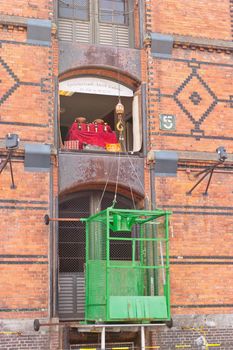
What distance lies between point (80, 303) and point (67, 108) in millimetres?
7005

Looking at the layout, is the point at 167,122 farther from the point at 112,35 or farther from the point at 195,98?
the point at 112,35

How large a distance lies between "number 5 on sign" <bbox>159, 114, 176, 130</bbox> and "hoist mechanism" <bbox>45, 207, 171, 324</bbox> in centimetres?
252

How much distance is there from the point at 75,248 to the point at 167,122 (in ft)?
12.9

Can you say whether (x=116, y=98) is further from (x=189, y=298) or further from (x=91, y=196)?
(x=189, y=298)

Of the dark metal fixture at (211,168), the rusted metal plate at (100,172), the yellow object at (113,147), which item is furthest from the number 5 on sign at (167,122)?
the dark metal fixture at (211,168)

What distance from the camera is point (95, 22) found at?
16797mm

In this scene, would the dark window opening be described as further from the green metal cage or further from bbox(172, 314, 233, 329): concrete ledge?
bbox(172, 314, 233, 329): concrete ledge

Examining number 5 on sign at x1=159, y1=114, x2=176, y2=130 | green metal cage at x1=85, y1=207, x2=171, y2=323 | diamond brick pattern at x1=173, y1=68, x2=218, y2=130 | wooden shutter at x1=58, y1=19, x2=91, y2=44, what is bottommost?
green metal cage at x1=85, y1=207, x2=171, y2=323

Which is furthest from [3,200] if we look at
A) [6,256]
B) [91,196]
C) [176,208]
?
[176,208]

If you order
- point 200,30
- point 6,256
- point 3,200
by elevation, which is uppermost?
point 200,30

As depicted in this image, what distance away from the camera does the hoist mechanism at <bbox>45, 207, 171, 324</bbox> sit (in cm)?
1273

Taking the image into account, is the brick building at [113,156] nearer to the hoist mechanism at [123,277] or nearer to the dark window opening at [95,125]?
the dark window opening at [95,125]

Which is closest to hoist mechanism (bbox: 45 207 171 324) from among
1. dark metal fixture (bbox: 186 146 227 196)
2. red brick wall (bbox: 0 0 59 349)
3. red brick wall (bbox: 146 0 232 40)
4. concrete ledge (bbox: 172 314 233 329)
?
red brick wall (bbox: 0 0 59 349)

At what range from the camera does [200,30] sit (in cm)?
1680
